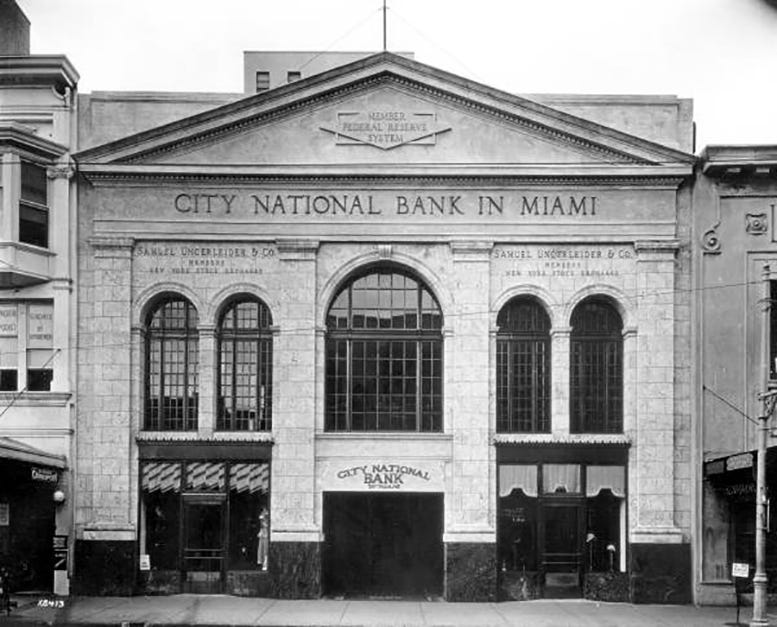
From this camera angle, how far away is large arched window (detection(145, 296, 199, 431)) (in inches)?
1085

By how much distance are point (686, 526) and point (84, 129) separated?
1866 centimetres

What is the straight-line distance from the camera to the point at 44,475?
2545 centimetres

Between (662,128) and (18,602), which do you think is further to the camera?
(662,128)

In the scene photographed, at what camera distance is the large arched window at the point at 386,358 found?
2769 cm

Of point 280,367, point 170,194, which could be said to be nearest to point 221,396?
point 280,367

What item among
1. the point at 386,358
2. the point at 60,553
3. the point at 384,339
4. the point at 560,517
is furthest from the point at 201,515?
the point at 560,517

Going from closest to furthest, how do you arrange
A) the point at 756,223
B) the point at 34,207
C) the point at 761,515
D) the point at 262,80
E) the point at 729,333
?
the point at 761,515, the point at 34,207, the point at 729,333, the point at 756,223, the point at 262,80

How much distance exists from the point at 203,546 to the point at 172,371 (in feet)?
15.1

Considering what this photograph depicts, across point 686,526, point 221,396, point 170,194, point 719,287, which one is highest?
point 170,194

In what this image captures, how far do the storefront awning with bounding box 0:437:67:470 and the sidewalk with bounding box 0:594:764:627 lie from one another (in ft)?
10.9

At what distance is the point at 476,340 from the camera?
89.2 feet

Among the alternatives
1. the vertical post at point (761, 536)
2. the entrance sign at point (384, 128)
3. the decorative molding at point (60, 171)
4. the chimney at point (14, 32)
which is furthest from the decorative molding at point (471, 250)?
the chimney at point (14, 32)

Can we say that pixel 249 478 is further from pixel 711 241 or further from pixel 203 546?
pixel 711 241

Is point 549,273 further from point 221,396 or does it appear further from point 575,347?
point 221,396
